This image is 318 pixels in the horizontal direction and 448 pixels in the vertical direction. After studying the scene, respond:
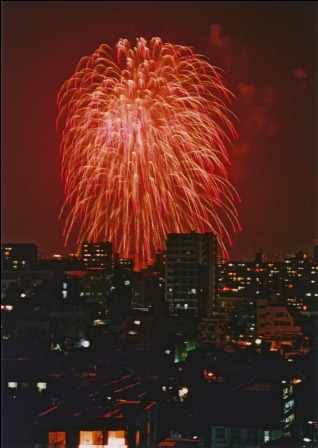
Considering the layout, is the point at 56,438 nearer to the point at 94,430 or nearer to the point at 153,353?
the point at 94,430

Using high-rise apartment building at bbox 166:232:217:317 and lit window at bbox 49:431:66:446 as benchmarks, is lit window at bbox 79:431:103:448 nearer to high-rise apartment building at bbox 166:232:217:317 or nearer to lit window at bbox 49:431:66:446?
lit window at bbox 49:431:66:446

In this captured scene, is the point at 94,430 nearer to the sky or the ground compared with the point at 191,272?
nearer to the ground

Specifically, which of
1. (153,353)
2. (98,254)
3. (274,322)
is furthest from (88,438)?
(98,254)

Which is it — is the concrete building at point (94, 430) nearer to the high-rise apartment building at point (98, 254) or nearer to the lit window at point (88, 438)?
the lit window at point (88, 438)

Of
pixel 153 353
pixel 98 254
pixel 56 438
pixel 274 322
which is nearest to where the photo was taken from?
pixel 56 438

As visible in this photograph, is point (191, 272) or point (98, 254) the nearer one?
point (191, 272)

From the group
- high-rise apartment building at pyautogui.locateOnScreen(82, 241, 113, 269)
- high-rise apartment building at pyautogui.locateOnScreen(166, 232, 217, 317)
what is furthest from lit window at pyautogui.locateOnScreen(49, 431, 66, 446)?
high-rise apartment building at pyautogui.locateOnScreen(82, 241, 113, 269)

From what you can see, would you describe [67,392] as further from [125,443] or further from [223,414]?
[125,443]
